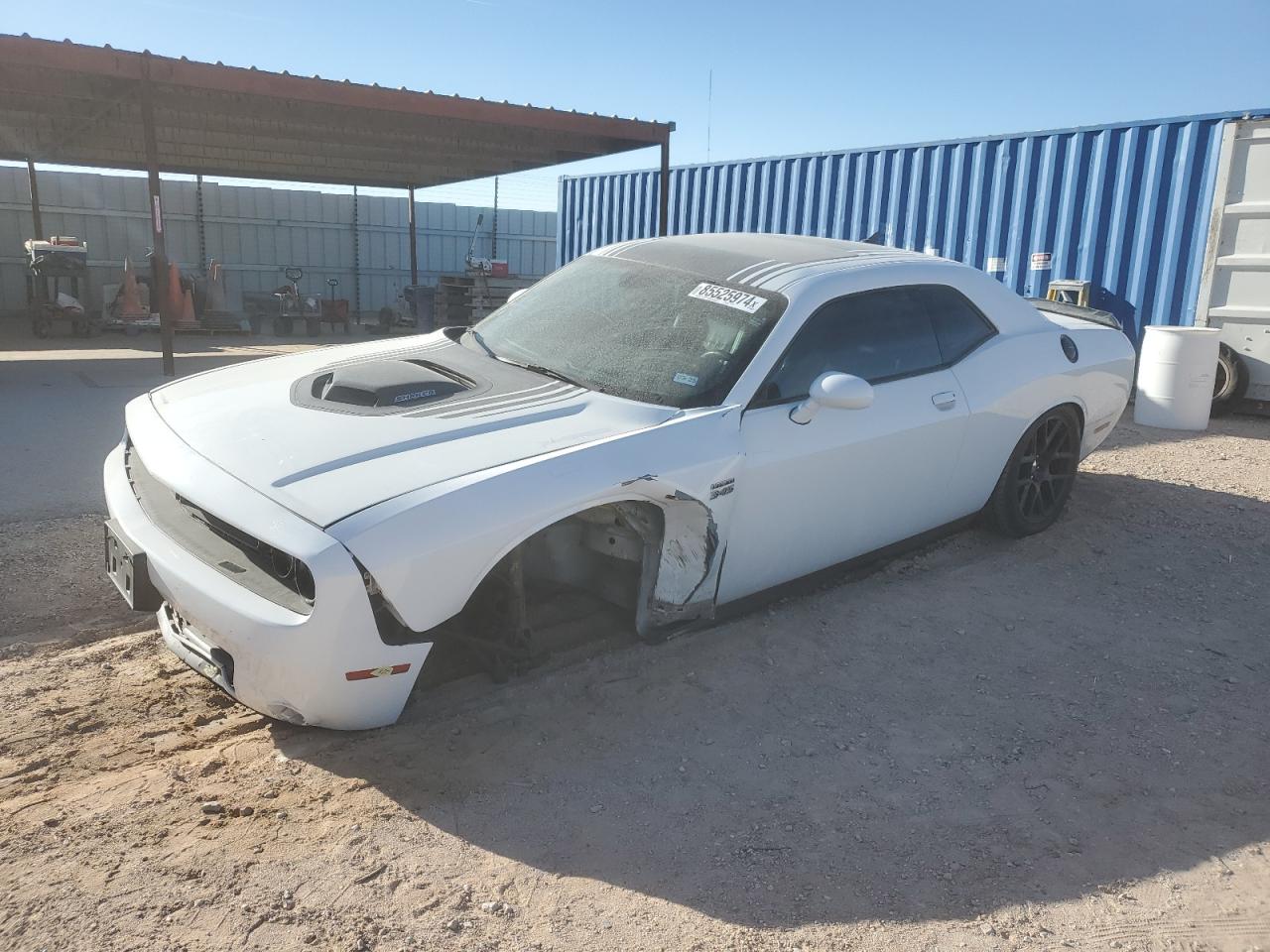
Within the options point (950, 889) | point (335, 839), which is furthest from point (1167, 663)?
point (335, 839)

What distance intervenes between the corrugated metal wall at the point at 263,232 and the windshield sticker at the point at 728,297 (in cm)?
2104

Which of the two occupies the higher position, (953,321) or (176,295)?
(953,321)

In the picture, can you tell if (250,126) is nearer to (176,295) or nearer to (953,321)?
(176,295)

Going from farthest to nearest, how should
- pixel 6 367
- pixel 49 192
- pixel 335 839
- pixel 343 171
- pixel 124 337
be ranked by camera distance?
1. pixel 49 192
2. pixel 343 171
3. pixel 124 337
4. pixel 6 367
5. pixel 335 839

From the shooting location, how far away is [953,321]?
14.7 ft

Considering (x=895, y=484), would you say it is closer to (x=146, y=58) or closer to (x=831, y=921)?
(x=831, y=921)

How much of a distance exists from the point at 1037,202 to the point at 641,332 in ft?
29.0

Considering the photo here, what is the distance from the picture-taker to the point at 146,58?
970 cm

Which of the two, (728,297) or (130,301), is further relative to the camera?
(130,301)

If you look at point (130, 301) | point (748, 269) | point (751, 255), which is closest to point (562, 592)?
point (748, 269)

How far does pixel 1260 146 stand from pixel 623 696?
358 inches

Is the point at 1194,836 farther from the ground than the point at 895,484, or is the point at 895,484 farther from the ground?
the point at 895,484

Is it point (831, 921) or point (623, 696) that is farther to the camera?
point (623, 696)

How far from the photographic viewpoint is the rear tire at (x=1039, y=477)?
4824 millimetres
